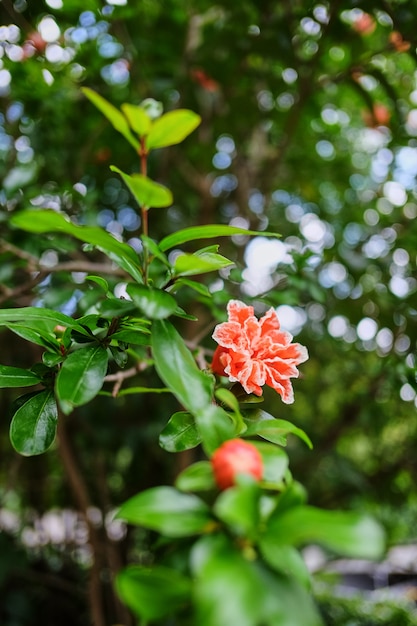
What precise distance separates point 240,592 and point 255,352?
33cm

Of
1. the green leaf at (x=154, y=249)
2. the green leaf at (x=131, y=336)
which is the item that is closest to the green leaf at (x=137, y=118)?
the green leaf at (x=154, y=249)

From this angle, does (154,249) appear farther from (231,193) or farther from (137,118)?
(231,193)

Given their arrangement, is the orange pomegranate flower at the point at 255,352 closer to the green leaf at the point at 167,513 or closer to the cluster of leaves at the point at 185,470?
the cluster of leaves at the point at 185,470

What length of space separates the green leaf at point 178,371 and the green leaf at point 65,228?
0.08 metres

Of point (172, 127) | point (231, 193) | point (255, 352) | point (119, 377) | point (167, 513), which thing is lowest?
point (231, 193)

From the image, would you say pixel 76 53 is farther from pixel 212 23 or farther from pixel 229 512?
pixel 229 512

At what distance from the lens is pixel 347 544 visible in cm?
32

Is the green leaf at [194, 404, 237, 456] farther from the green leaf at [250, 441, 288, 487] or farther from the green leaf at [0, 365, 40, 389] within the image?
the green leaf at [0, 365, 40, 389]

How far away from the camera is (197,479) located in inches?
15.9

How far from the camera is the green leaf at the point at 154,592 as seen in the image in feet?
1.14

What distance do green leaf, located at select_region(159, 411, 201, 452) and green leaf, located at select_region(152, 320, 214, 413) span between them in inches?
3.2

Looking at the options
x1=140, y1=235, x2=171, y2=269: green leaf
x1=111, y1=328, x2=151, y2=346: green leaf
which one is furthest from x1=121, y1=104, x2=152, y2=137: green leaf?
x1=111, y1=328, x2=151, y2=346: green leaf

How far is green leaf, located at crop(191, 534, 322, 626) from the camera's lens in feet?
0.99

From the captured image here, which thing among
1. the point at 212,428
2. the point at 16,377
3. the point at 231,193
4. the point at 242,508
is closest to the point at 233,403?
the point at 212,428
